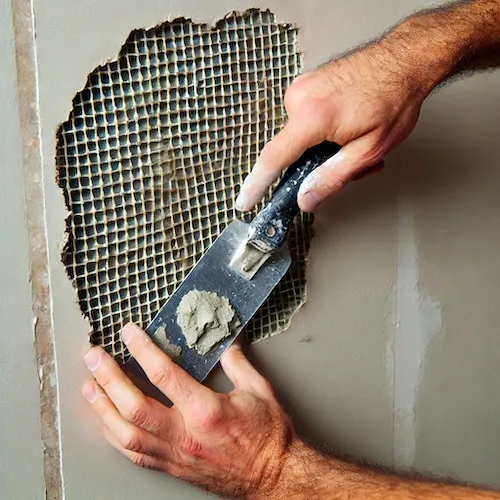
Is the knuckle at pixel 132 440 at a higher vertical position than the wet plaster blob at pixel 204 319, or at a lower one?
lower

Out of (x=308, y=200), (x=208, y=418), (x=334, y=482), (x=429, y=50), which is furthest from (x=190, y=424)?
(x=429, y=50)

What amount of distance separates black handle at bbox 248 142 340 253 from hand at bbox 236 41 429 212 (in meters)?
0.02

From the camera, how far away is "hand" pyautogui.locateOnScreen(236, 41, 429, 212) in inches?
32.6

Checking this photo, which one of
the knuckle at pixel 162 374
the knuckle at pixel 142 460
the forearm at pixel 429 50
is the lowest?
the knuckle at pixel 142 460

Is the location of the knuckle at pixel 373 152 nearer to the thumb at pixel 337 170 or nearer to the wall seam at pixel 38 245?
the thumb at pixel 337 170

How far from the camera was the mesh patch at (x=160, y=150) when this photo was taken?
0.86 meters

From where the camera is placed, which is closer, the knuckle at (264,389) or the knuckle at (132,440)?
the knuckle at (132,440)

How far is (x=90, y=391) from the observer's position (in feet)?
2.89

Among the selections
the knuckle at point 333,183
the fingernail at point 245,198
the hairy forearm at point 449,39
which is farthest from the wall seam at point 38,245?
the hairy forearm at point 449,39

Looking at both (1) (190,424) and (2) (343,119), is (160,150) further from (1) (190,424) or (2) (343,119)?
(1) (190,424)

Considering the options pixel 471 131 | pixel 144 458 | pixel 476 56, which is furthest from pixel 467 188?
pixel 144 458

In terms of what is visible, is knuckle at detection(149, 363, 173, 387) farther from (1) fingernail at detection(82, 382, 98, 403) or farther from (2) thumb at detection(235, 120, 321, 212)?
(2) thumb at detection(235, 120, 321, 212)

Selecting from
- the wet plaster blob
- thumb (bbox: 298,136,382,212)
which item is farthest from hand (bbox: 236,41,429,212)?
the wet plaster blob

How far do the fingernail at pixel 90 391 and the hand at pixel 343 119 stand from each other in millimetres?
339
